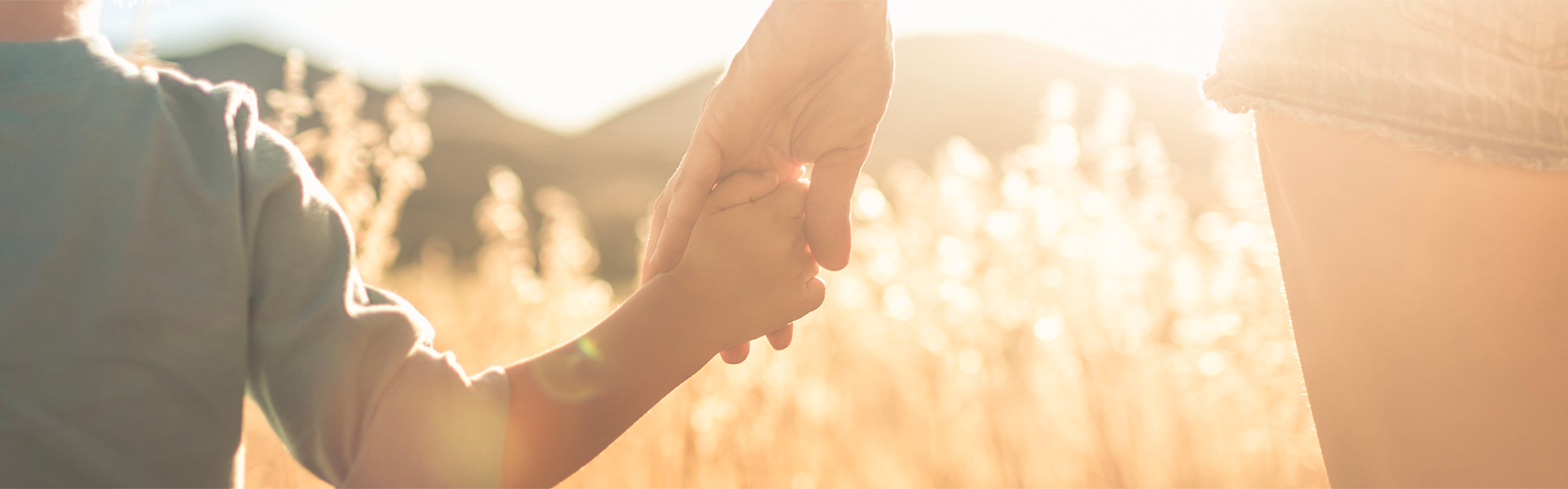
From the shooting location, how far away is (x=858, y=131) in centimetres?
124

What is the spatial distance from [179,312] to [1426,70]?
1.20 meters

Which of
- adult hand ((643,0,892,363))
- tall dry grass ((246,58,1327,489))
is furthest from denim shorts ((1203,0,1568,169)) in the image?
tall dry grass ((246,58,1327,489))

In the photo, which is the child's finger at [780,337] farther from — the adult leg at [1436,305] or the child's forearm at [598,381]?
the adult leg at [1436,305]

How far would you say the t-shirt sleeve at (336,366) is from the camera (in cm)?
88

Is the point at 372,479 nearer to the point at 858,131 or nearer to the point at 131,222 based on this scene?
the point at 131,222

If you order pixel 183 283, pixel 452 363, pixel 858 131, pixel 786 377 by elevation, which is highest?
pixel 858 131

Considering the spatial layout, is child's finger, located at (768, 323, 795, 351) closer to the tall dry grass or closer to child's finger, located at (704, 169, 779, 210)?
child's finger, located at (704, 169, 779, 210)

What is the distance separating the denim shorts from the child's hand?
0.61 m

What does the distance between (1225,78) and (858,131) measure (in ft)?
1.60

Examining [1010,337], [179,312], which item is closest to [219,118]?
[179,312]

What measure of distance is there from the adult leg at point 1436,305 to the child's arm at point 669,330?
636 mm

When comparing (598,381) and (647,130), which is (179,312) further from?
(647,130)

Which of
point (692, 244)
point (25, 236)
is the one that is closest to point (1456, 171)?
point (692, 244)

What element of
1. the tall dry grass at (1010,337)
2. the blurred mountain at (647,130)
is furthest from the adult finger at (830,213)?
the blurred mountain at (647,130)
